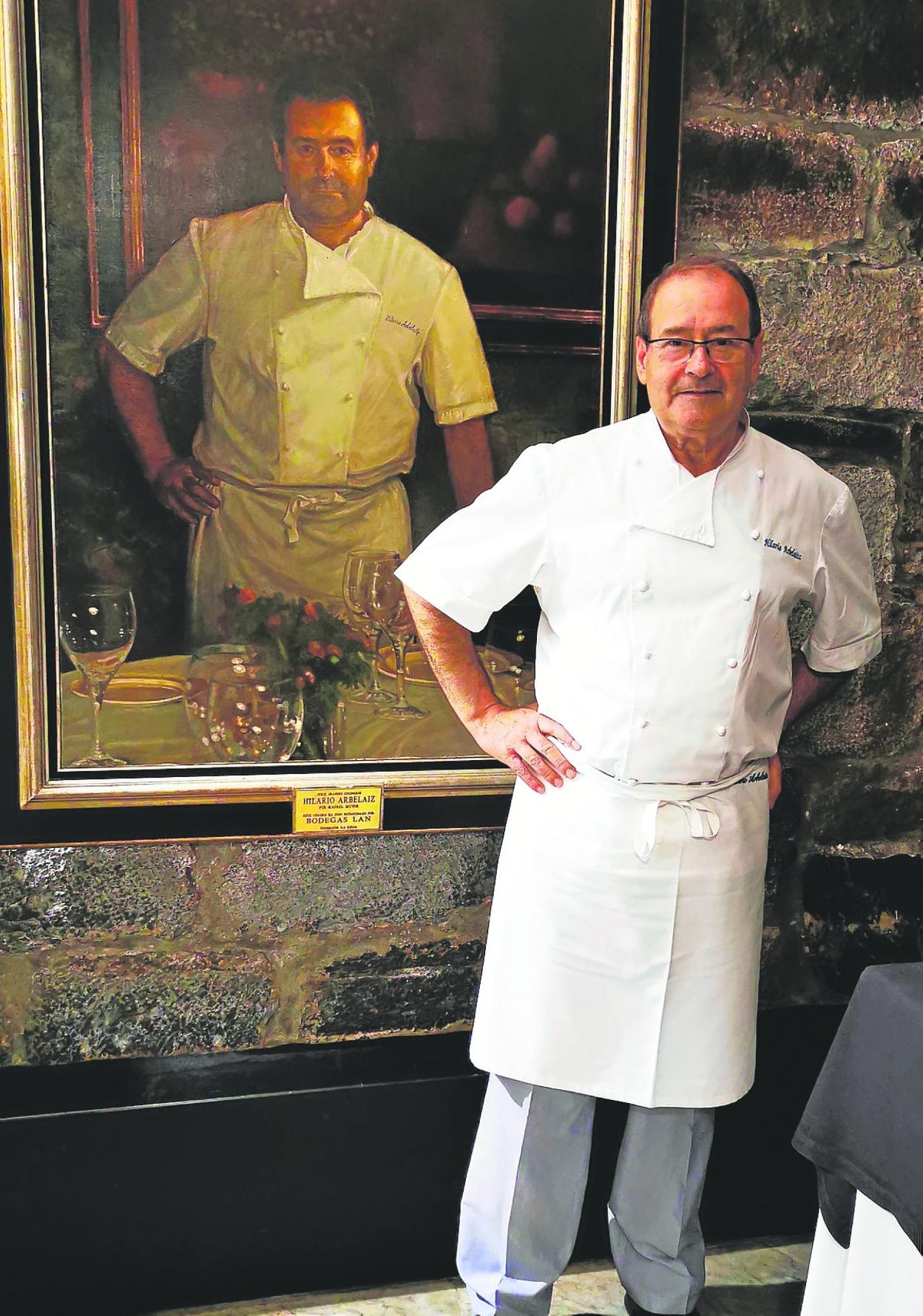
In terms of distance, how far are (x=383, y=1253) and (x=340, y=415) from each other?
4.86 ft

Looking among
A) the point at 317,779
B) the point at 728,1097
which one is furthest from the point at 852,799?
the point at 317,779

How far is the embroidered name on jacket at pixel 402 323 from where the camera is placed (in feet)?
6.41

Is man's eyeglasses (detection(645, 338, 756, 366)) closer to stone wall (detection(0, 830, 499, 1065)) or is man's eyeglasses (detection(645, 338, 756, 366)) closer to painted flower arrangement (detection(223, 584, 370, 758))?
painted flower arrangement (detection(223, 584, 370, 758))

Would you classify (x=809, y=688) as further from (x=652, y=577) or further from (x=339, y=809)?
(x=339, y=809)

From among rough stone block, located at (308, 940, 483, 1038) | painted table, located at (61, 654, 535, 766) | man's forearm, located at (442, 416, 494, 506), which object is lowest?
rough stone block, located at (308, 940, 483, 1038)

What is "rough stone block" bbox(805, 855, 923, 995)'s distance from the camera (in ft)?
7.43

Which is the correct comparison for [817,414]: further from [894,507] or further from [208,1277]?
[208,1277]

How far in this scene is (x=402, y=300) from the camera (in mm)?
1951

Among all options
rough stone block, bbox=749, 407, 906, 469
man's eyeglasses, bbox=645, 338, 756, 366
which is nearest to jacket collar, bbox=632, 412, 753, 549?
man's eyeglasses, bbox=645, 338, 756, 366

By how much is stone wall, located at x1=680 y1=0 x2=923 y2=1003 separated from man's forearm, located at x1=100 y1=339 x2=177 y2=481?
0.98 metres

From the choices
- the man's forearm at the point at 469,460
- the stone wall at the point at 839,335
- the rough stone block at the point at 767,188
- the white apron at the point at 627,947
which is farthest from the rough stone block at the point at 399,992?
the rough stone block at the point at 767,188

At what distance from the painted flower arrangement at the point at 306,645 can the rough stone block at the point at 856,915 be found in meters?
0.99

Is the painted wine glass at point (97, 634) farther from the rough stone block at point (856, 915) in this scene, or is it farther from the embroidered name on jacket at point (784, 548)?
the rough stone block at point (856, 915)

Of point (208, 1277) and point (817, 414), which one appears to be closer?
point (208, 1277)
